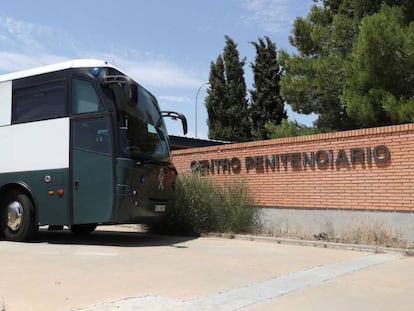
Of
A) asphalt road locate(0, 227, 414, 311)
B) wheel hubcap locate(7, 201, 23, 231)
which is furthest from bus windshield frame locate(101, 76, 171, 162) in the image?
wheel hubcap locate(7, 201, 23, 231)

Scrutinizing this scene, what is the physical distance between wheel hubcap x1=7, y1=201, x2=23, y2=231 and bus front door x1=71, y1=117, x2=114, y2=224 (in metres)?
1.58

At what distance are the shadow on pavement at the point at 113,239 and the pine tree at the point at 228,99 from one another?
1922cm

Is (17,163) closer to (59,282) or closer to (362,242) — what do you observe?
(59,282)

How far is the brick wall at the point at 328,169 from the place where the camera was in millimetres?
11383

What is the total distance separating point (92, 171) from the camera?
36.2 ft

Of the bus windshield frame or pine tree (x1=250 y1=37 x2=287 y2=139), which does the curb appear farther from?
pine tree (x1=250 y1=37 x2=287 y2=139)

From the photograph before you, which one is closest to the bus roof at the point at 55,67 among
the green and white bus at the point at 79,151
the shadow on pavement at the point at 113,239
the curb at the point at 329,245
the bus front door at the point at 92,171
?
the green and white bus at the point at 79,151

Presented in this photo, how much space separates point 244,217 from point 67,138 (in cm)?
501

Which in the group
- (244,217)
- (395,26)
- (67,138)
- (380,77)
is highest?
(395,26)

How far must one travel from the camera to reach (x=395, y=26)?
1335 cm

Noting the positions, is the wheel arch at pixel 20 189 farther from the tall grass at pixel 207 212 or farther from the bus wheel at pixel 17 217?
the tall grass at pixel 207 212

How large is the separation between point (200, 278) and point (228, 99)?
27311 mm

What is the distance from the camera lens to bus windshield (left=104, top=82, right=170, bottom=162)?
1088cm

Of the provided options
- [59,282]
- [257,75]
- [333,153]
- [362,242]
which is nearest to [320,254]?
[362,242]
